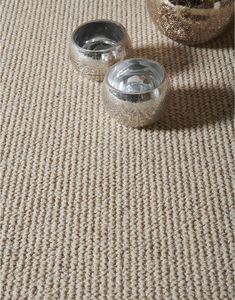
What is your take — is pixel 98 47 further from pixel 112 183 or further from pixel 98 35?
pixel 112 183

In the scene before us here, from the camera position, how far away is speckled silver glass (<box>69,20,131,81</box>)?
35.9 inches

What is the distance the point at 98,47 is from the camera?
0.99m

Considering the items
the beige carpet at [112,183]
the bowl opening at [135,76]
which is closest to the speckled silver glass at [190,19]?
the beige carpet at [112,183]

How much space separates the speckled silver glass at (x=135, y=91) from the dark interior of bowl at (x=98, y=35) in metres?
0.13

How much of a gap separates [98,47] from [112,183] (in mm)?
348

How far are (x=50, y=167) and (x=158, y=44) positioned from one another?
0.41 metres

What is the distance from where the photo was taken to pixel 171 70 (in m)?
0.97

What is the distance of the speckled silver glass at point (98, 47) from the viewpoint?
35.9 inches

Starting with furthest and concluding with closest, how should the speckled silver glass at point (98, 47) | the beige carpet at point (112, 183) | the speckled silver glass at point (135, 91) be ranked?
1. the speckled silver glass at point (98, 47)
2. the speckled silver glass at point (135, 91)
3. the beige carpet at point (112, 183)

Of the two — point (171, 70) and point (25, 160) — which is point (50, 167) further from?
point (171, 70)

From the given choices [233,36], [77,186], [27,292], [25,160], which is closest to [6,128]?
[25,160]

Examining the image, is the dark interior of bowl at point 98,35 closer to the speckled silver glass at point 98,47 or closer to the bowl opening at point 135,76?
the speckled silver glass at point 98,47

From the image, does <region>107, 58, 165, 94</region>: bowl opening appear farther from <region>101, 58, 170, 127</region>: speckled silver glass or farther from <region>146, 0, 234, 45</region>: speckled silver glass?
<region>146, 0, 234, 45</region>: speckled silver glass

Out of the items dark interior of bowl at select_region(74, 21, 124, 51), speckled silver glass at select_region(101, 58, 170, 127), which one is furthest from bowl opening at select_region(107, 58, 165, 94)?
dark interior of bowl at select_region(74, 21, 124, 51)
